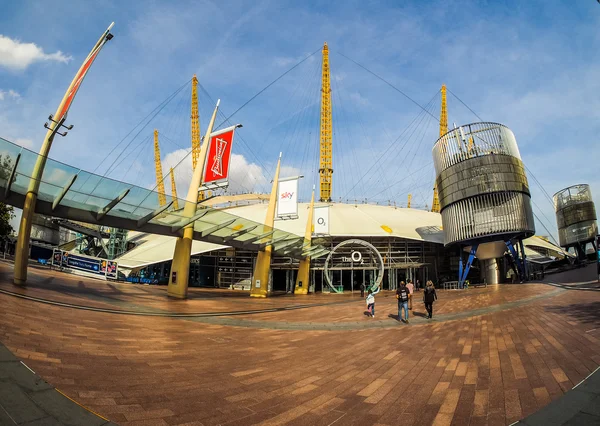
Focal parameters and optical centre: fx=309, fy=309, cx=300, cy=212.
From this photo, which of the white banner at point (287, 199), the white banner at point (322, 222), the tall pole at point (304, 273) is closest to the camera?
the white banner at point (287, 199)

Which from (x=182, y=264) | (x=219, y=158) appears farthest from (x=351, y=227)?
(x=182, y=264)

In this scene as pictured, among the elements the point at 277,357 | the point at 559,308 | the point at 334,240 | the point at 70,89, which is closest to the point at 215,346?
the point at 277,357

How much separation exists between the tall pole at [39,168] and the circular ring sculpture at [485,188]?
116ft

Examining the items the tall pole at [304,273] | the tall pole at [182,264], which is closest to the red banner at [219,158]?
the tall pole at [182,264]

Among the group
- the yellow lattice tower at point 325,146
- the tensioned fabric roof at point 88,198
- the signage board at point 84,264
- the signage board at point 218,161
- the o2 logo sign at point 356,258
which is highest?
the yellow lattice tower at point 325,146

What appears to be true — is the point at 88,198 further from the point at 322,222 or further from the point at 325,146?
the point at 325,146

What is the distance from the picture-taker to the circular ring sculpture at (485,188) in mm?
34219

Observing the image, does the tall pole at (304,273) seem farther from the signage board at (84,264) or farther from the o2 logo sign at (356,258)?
the signage board at (84,264)

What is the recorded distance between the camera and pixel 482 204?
1380 inches

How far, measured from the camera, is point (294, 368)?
5523mm

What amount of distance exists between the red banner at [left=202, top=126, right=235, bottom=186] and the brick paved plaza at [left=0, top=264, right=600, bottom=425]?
1162 cm

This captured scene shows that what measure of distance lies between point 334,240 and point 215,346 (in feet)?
107

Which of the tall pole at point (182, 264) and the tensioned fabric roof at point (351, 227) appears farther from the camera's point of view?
the tensioned fabric roof at point (351, 227)

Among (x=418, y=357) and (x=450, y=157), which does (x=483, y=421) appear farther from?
(x=450, y=157)
